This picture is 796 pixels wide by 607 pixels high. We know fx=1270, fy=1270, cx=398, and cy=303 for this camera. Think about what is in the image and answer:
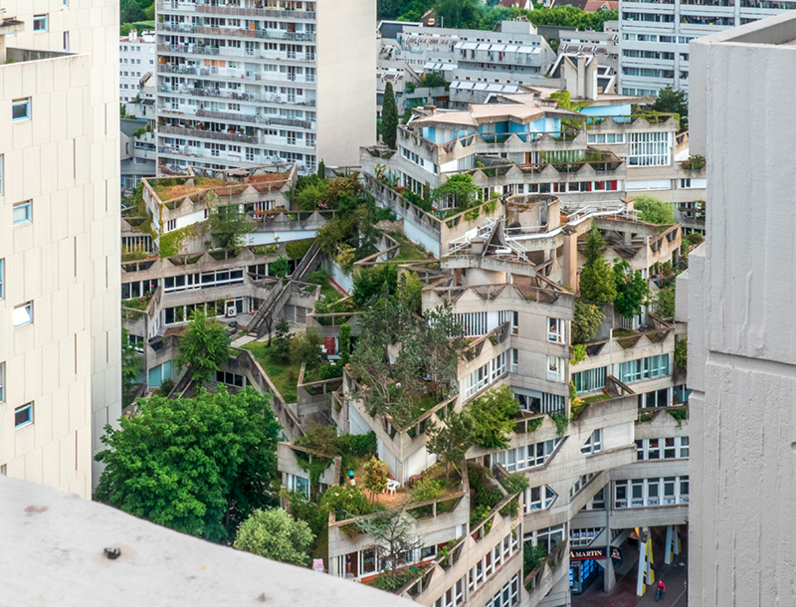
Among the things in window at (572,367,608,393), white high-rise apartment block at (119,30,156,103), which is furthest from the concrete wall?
window at (572,367,608,393)

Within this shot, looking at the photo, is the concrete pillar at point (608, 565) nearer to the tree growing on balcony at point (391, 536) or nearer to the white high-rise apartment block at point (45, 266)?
the tree growing on balcony at point (391, 536)

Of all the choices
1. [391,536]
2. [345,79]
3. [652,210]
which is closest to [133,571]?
[391,536]

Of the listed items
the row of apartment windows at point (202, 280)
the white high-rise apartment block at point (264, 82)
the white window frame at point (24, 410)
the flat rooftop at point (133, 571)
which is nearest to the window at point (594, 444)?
the white window frame at point (24, 410)

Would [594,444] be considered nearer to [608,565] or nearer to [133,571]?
[608,565]

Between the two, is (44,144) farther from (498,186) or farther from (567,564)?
(498,186)

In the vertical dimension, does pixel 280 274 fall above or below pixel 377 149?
below

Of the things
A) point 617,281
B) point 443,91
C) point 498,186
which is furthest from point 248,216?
point 443,91

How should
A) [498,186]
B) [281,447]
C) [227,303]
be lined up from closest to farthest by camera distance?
1. [281,447]
2. [498,186]
3. [227,303]
